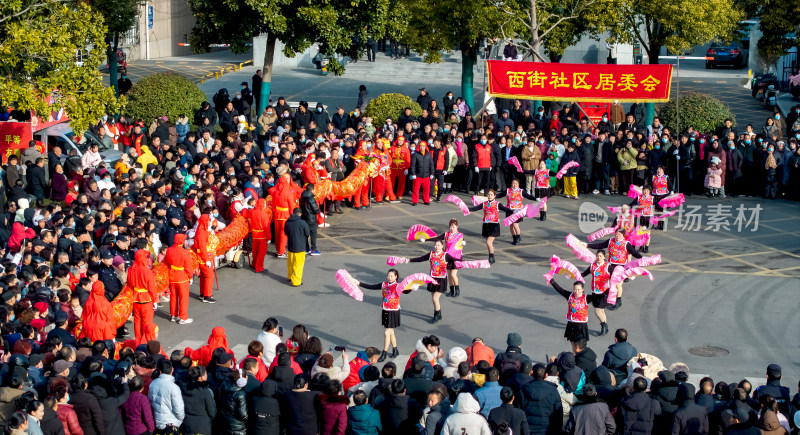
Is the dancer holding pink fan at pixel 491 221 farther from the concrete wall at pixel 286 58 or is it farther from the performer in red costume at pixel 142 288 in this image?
the concrete wall at pixel 286 58

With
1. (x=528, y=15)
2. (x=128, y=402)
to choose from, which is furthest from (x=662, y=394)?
(x=528, y=15)

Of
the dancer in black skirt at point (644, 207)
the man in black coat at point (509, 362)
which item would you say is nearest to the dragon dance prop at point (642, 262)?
the dancer in black skirt at point (644, 207)

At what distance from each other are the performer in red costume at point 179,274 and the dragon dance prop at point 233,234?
14 cm

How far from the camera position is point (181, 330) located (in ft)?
55.6

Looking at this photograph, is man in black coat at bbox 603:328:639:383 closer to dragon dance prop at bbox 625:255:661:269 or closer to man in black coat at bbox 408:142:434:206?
dragon dance prop at bbox 625:255:661:269

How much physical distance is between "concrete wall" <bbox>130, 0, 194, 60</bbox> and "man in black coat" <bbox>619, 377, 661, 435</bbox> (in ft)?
147

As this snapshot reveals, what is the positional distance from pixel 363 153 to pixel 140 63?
2908 cm

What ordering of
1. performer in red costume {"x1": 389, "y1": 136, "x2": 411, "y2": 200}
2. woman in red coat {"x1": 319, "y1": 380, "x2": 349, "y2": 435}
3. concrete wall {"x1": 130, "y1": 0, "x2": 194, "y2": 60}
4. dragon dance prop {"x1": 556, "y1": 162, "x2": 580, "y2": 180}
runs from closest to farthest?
woman in red coat {"x1": 319, "y1": 380, "x2": 349, "y2": 435}, dragon dance prop {"x1": 556, "y1": 162, "x2": 580, "y2": 180}, performer in red costume {"x1": 389, "y1": 136, "x2": 411, "y2": 200}, concrete wall {"x1": 130, "y1": 0, "x2": 194, "y2": 60}

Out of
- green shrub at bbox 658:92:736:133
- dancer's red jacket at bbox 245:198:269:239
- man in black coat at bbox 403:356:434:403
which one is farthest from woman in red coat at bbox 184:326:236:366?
green shrub at bbox 658:92:736:133

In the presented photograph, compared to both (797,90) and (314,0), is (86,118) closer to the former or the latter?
(314,0)

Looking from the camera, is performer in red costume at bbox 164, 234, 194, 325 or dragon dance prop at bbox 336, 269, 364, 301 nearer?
dragon dance prop at bbox 336, 269, 364, 301

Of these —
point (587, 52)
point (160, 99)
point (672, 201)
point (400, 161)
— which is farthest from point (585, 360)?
point (587, 52)

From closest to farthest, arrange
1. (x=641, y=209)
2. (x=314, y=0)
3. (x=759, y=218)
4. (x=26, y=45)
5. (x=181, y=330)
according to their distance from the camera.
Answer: (x=181, y=330) < (x=26, y=45) < (x=641, y=209) < (x=759, y=218) < (x=314, y=0)

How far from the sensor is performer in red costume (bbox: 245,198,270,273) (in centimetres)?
1950
